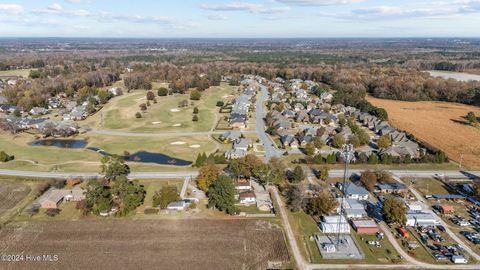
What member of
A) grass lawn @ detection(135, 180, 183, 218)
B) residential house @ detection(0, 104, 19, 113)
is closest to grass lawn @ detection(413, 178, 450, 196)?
grass lawn @ detection(135, 180, 183, 218)

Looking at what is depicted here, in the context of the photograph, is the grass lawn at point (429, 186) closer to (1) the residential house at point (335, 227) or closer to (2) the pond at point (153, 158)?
(1) the residential house at point (335, 227)

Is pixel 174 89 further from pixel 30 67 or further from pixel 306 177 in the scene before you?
pixel 30 67

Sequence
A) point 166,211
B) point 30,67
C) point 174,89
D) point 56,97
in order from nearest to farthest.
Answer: point 166,211, point 56,97, point 174,89, point 30,67

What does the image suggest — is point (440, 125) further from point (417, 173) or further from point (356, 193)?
Answer: point (356, 193)

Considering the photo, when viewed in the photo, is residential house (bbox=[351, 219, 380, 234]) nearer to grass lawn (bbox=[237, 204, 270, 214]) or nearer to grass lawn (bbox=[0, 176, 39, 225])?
grass lawn (bbox=[237, 204, 270, 214])

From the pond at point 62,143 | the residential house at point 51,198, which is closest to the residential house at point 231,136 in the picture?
the pond at point 62,143

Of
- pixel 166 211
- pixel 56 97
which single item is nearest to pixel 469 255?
pixel 166 211
